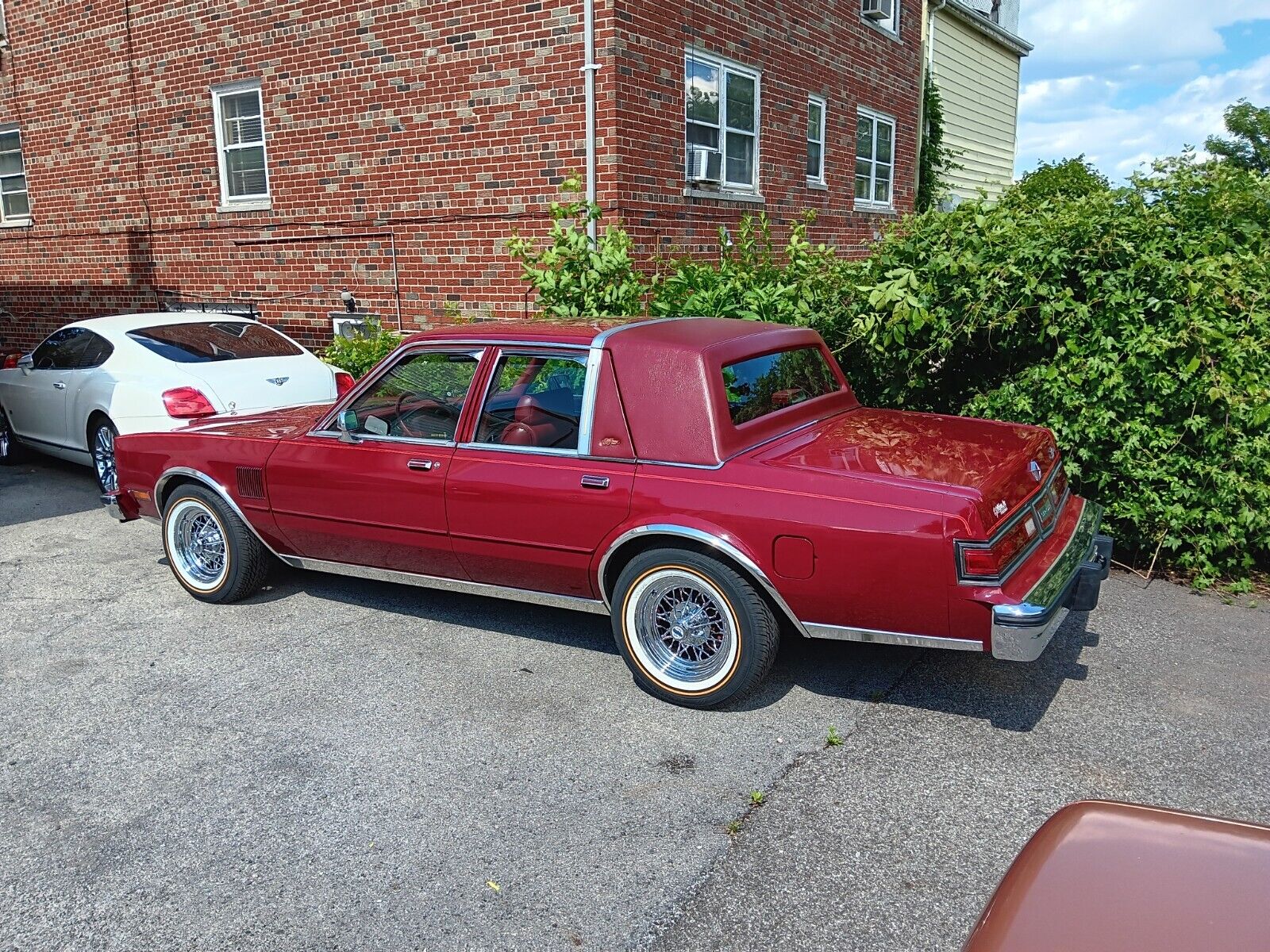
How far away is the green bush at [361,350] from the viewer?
9.43 meters

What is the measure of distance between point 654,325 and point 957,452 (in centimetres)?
146

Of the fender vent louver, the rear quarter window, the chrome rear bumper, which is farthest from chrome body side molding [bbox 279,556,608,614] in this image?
the rear quarter window

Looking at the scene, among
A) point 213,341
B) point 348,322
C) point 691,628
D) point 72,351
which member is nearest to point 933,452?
point 691,628

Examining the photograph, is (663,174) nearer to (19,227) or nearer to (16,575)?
(16,575)

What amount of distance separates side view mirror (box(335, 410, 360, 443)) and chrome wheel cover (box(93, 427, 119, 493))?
3784 millimetres

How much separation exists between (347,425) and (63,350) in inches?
193

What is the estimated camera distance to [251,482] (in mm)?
5355

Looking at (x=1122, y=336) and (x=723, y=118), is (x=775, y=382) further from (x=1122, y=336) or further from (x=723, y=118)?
(x=723, y=118)

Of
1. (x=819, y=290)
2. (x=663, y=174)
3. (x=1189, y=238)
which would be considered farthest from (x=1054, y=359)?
(x=663, y=174)

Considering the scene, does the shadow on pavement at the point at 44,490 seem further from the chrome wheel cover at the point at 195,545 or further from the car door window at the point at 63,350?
the chrome wheel cover at the point at 195,545

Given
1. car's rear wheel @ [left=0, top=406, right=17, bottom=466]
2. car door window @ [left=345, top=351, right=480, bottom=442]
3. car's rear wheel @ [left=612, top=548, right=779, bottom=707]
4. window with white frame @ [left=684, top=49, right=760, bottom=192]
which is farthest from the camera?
window with white frame @ [left=684, top=49, right=760, bottom=192]

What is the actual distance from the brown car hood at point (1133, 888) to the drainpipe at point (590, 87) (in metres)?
7.18

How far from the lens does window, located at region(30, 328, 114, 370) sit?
8156 millimetres

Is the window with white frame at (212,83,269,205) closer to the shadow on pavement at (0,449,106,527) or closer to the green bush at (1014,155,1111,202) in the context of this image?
the shadow on pavement at (0,449,106,527)
